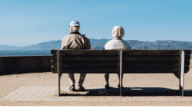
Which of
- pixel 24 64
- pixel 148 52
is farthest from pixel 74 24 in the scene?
pixel 24 64

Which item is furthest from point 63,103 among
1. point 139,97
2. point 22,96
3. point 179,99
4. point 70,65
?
point 179,99

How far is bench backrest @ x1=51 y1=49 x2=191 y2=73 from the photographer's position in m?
4.06

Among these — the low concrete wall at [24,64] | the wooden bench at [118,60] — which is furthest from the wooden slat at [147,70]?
the low concrete wall at [24,64]

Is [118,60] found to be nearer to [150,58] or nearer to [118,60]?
[118,60]

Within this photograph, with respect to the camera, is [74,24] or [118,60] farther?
[74,24]

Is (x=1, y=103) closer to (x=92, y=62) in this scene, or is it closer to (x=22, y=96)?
(x=22, y=96)

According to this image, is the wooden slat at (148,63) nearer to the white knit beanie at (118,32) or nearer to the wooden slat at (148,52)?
the wooden slat at (148,52)

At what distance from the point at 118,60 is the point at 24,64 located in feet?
23.2

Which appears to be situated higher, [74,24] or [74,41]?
[74,24]

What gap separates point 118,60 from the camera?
409cm

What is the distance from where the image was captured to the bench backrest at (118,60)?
4.06m

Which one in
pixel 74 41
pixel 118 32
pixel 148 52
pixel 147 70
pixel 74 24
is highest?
pixel 74 24

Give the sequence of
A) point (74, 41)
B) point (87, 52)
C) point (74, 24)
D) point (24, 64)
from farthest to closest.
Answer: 1. point (24, 64)
2. point (74, 24)
3. point (74, 41)
4. point (87, 52)

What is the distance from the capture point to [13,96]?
4.38 meters
